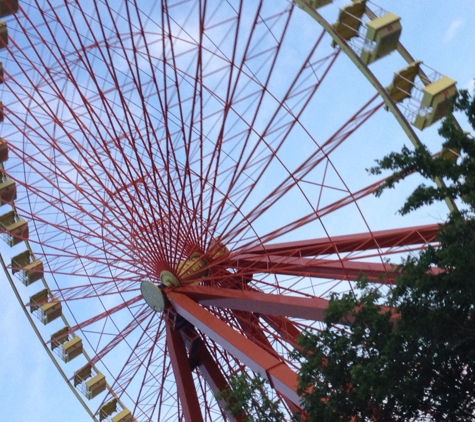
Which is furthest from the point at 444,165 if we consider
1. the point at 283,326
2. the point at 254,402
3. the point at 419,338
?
the point at 283,326

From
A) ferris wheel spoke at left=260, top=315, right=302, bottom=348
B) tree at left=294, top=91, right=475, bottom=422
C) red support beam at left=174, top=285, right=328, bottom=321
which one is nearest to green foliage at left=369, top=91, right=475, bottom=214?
tree at left=294, top=91, right=475, bottom=422

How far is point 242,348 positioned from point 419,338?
5.20m

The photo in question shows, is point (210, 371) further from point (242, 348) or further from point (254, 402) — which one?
point (254, 402)

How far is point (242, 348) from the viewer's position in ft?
57.0

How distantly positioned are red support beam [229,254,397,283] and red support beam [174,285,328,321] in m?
1.06

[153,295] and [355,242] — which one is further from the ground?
[153,295]

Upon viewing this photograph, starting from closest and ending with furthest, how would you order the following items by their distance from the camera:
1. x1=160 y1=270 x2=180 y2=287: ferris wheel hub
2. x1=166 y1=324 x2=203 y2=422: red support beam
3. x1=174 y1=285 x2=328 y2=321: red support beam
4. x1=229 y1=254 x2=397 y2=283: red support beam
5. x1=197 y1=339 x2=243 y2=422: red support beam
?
1. x1=174 y1=285 x2=328 y2=321: red support beam
2. x1=229 y1=254 x2=397 y2=283: red support beam
3. x1=166 y1=324 x2=203 y2=422: red support beam
4. x1=160 y1=270 x2=180 y2=287: ferris wheel hub
5. x1=197 y1=339 x2=243 y2=422: red support beam

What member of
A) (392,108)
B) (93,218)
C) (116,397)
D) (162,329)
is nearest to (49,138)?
(93,218)

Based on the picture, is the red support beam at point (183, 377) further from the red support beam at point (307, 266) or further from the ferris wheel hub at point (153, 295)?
the red support beam at point (307, 266)

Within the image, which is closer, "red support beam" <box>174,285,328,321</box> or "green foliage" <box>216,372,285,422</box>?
"green foliage" <box>216,372,285,422</box>

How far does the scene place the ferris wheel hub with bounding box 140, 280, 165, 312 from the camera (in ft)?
70.4

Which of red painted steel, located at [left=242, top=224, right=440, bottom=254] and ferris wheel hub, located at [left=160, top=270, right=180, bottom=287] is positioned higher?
ferris wheel hub, located at [left=160, top=270, right=180, bottom=287]

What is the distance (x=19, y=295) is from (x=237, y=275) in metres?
10.2

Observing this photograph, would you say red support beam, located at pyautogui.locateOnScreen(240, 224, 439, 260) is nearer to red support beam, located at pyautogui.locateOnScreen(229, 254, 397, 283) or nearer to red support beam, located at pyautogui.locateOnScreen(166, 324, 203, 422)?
red support beam, located at pyautogui.locateOnScreen(229, 254, 397, 283)
